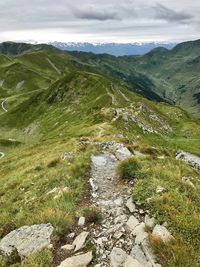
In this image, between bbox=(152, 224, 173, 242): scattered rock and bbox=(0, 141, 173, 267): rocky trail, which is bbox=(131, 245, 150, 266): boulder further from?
bbox=(152, 224, 173, 242): scattered rock

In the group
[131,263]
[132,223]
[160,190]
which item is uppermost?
[160,190]

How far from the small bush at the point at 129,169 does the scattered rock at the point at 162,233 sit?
657cm

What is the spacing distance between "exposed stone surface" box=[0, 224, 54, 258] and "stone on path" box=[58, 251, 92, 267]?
1.70 m

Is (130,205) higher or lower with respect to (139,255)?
higher

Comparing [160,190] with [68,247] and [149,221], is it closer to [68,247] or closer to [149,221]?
[149,221]

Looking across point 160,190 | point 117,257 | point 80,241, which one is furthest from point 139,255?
point 160,190

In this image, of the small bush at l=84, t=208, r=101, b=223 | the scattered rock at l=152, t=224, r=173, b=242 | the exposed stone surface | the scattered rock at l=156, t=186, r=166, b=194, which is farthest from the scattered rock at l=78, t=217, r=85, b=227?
the scattered rock at l=156, t=186, r=166, b=194

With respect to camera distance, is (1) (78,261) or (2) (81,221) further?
(2) (81,221)

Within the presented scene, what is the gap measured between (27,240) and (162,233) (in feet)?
20.3

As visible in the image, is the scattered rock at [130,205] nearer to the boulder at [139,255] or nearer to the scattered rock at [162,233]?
the scattered rock at [162,233]

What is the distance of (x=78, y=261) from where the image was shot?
49.9ft

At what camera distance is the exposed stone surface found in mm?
16808

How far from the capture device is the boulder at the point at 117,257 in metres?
14.8

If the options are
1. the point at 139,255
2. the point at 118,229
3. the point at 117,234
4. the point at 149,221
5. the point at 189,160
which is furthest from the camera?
the point at 189,160
